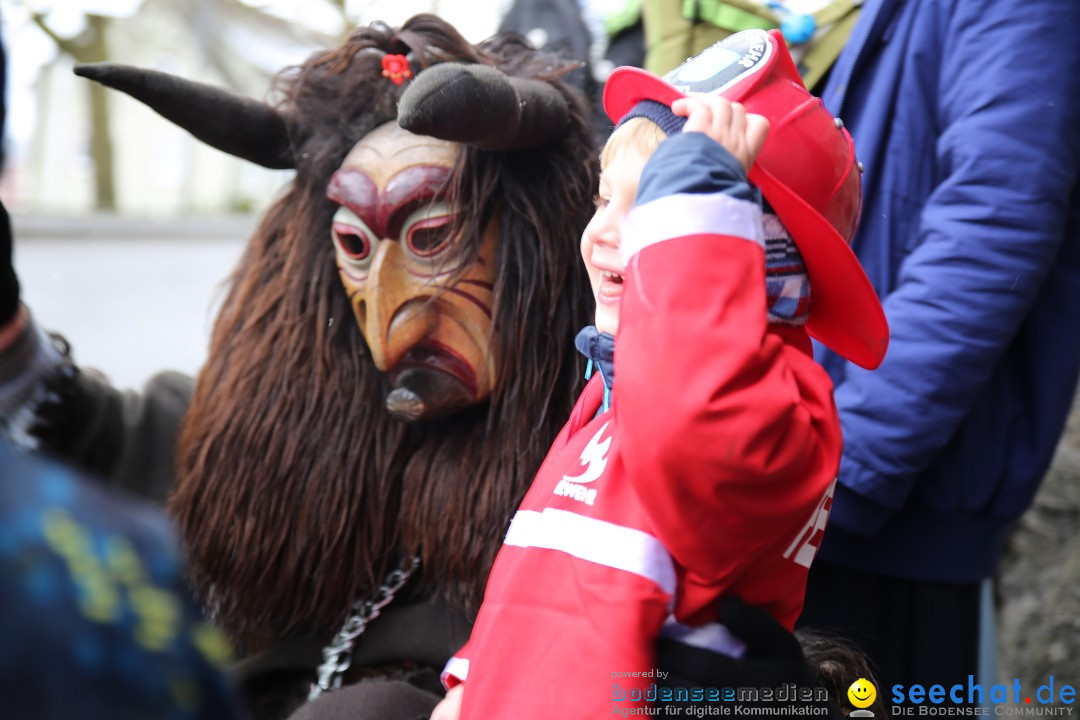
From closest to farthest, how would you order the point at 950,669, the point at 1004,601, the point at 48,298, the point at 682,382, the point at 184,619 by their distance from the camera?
the point at 184,619 → the point at 682,382 → the point at 950,669 → the point at 1004,601 → the point at 48,298

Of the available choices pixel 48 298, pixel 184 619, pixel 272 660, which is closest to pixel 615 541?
pixel 184 619

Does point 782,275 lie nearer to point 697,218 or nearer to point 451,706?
point 697,218

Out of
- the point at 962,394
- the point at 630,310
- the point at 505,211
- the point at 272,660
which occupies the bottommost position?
the point at 272,660

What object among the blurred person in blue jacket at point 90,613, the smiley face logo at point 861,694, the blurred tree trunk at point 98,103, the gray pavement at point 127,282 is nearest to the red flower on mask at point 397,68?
the smiley face logo at point 861,694

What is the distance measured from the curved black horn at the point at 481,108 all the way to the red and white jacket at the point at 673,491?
31 cm

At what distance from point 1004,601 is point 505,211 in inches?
42.7

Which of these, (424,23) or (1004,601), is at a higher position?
(424,23)

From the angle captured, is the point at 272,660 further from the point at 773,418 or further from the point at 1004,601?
the point at 1004,601

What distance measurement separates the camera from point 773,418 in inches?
31.6

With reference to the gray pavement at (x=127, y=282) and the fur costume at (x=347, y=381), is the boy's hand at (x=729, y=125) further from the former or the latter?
the gray pavement at (x=127, y=282)

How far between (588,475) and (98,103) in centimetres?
278

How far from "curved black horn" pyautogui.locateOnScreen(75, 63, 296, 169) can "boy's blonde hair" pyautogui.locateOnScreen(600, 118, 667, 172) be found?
1.71 ft

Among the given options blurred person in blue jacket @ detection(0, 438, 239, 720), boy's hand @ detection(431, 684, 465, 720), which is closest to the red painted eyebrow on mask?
boy's hand @ detection(431, 684, 465, 720)

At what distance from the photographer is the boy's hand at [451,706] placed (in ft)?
3.37
